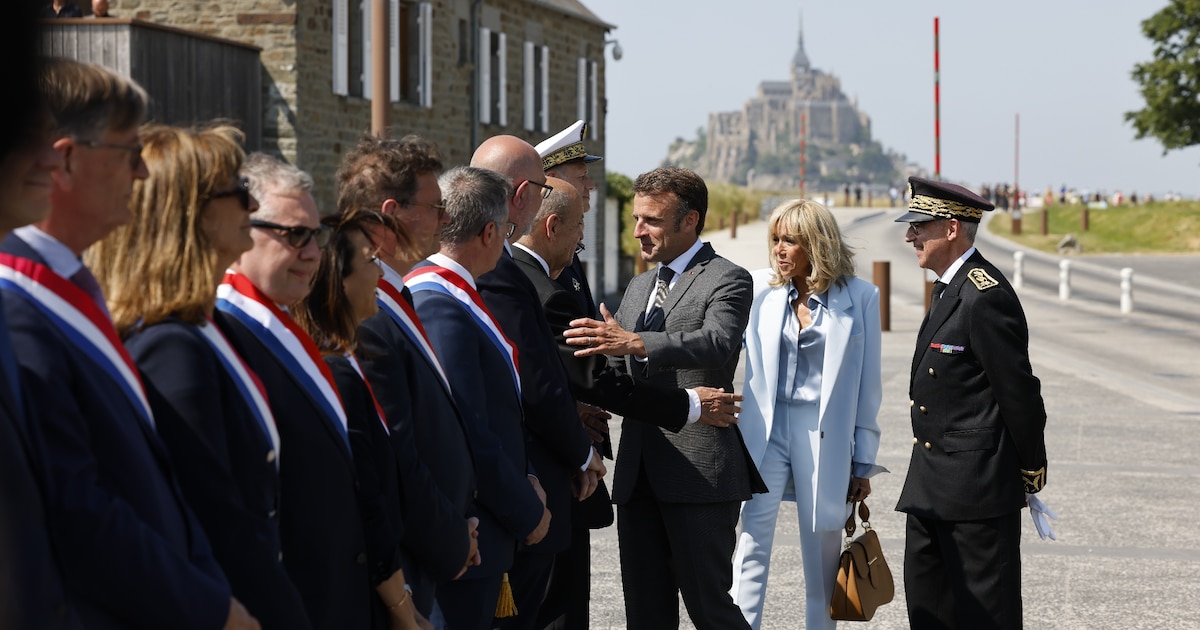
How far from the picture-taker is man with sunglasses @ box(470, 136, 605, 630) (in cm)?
425

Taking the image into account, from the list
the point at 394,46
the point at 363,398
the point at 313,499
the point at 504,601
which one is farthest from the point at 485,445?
the point at 394,46

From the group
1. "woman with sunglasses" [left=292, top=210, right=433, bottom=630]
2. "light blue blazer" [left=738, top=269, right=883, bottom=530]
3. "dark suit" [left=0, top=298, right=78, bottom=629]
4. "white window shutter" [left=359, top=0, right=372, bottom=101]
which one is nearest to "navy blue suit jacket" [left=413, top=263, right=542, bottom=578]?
"woman with sunglasses" [left=292, top=210, right=433, bottom=630]

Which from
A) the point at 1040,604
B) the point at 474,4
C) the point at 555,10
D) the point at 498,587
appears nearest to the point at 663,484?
the point at 498,587

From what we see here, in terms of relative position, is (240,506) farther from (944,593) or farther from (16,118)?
(944,593)

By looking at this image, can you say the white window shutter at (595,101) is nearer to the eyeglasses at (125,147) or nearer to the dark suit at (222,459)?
the dark suit at (222,459)

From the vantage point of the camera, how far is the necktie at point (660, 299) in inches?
209

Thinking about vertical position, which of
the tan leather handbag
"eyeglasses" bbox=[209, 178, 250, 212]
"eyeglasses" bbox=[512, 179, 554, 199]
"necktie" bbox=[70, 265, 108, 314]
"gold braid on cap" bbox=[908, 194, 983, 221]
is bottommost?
the tan leather handbag

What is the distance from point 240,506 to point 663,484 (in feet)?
8.63

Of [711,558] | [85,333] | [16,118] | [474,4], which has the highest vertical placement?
[474,4]

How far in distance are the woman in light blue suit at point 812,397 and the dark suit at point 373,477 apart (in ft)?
8.57

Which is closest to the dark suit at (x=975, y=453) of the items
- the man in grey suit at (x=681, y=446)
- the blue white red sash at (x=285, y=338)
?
the man in grey suit at (x=681, y=446)

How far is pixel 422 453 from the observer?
3541 mm

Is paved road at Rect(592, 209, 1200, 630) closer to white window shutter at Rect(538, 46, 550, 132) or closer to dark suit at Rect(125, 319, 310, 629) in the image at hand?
dark suit at Rect(125, 319, 310, 629)

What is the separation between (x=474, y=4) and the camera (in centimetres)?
2614
